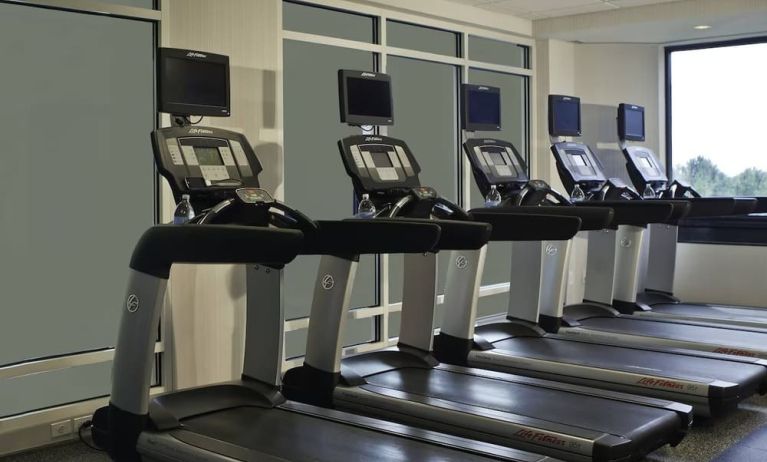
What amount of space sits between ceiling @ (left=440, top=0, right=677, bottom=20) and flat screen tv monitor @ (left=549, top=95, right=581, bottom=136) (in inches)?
27.3

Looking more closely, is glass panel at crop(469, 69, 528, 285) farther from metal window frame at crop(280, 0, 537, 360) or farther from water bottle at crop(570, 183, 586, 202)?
water bottle at crop(570, 183, 586, 202)

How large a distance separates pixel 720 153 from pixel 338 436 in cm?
584

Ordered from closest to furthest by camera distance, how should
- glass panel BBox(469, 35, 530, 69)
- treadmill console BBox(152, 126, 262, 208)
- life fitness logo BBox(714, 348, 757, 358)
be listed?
treadmill console BBox(152, 126, 262, 208)
life fitness logo BBox(714, 348, 757, 358)
glass panel BBox(469, 35, 530, 69)

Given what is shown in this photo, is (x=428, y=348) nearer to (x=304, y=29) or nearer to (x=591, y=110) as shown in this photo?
(x=304, y=29)

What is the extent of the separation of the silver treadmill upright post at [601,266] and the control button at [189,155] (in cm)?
353

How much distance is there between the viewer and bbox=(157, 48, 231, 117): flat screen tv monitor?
3824 mm

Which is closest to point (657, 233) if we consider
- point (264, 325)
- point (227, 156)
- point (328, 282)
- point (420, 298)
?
point (420, 298)

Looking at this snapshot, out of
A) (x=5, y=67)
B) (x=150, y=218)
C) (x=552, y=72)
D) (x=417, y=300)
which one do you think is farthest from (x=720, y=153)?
(x=5, y=67)

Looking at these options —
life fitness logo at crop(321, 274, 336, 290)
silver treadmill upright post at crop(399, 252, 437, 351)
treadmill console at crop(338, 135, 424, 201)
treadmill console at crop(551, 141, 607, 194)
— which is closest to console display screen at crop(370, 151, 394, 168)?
treadmill console at crop(338, 135, 424, 201)

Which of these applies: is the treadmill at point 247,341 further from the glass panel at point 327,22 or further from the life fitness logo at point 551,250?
the life fitness logo at point 551,250

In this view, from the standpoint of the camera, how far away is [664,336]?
565cm

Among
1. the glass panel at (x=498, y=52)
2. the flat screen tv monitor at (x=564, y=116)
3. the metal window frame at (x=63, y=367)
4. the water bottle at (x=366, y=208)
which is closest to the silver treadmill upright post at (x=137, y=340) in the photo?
the metal window frame at (x=63, y=367)

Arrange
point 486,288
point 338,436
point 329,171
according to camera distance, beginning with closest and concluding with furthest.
→ 1. point 338,436
2. point 329,171
3. point 486,288

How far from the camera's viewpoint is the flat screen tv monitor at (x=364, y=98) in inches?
183
